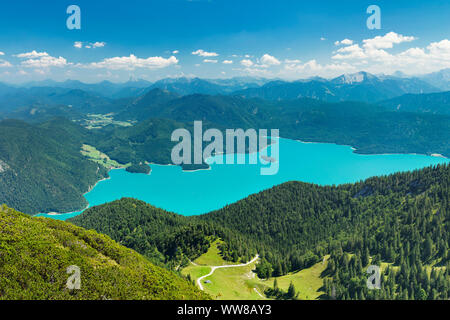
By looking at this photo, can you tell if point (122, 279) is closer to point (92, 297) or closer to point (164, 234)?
point (92, 297)

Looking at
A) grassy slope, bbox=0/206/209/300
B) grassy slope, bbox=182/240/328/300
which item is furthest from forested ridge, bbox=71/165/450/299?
grassy slope, bbox=0/206/209/300

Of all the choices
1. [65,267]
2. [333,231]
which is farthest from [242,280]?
[333,231]

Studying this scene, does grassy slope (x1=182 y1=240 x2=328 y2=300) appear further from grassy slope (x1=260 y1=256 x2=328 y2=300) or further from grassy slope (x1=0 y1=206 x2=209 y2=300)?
grassy slope (x1=0 y1=206 x2=209 y2=300)

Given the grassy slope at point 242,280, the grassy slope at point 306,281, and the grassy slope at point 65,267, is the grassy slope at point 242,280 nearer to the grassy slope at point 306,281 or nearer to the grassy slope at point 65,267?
the grassy slope at point 306,281

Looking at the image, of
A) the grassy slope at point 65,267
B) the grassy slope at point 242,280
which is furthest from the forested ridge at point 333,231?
the grassy slope at point 65,267

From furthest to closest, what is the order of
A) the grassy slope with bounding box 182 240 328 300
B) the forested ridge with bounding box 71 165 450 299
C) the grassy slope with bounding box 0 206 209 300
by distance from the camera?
the forested ridge with bounding box 71 165 450 299 < the grassy slope with bounding box 182 240 328 300 < the grassy slope with bounding box 0 206 209 300
